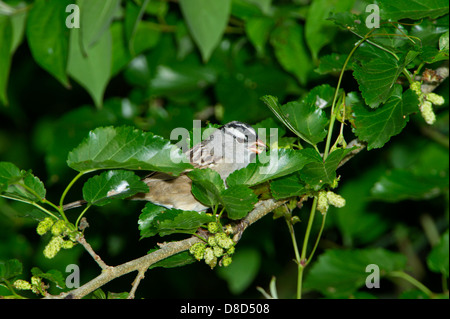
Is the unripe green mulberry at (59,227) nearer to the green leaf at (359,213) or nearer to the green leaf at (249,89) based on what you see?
the green leaf at (249,89)

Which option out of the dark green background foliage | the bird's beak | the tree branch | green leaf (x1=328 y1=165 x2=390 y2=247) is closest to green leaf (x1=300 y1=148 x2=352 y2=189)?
the dark green background foliage

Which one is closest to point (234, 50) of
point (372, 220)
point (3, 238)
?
point (372, 220)

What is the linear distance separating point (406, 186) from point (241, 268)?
1237 mm

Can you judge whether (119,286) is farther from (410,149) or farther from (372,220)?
(410,149)

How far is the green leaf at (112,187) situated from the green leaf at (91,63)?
3.36 feet

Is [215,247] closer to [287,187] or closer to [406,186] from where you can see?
[287,187]

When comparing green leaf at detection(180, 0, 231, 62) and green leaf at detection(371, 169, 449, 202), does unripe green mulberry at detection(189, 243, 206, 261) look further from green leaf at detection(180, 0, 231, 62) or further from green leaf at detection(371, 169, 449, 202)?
green leaf at detection(371, 169, 449, 202)

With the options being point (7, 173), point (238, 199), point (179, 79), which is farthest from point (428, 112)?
point (179, 79)

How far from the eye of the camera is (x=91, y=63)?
2668 mm

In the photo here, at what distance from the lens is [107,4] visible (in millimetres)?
2287

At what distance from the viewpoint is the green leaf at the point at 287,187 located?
1.67m

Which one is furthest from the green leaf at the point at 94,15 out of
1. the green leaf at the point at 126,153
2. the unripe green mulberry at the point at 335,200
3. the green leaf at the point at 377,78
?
the unripe green mulberry at the point at 335,200

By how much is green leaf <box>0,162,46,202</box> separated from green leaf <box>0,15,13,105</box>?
127cm

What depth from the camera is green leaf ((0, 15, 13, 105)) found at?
2.71m
